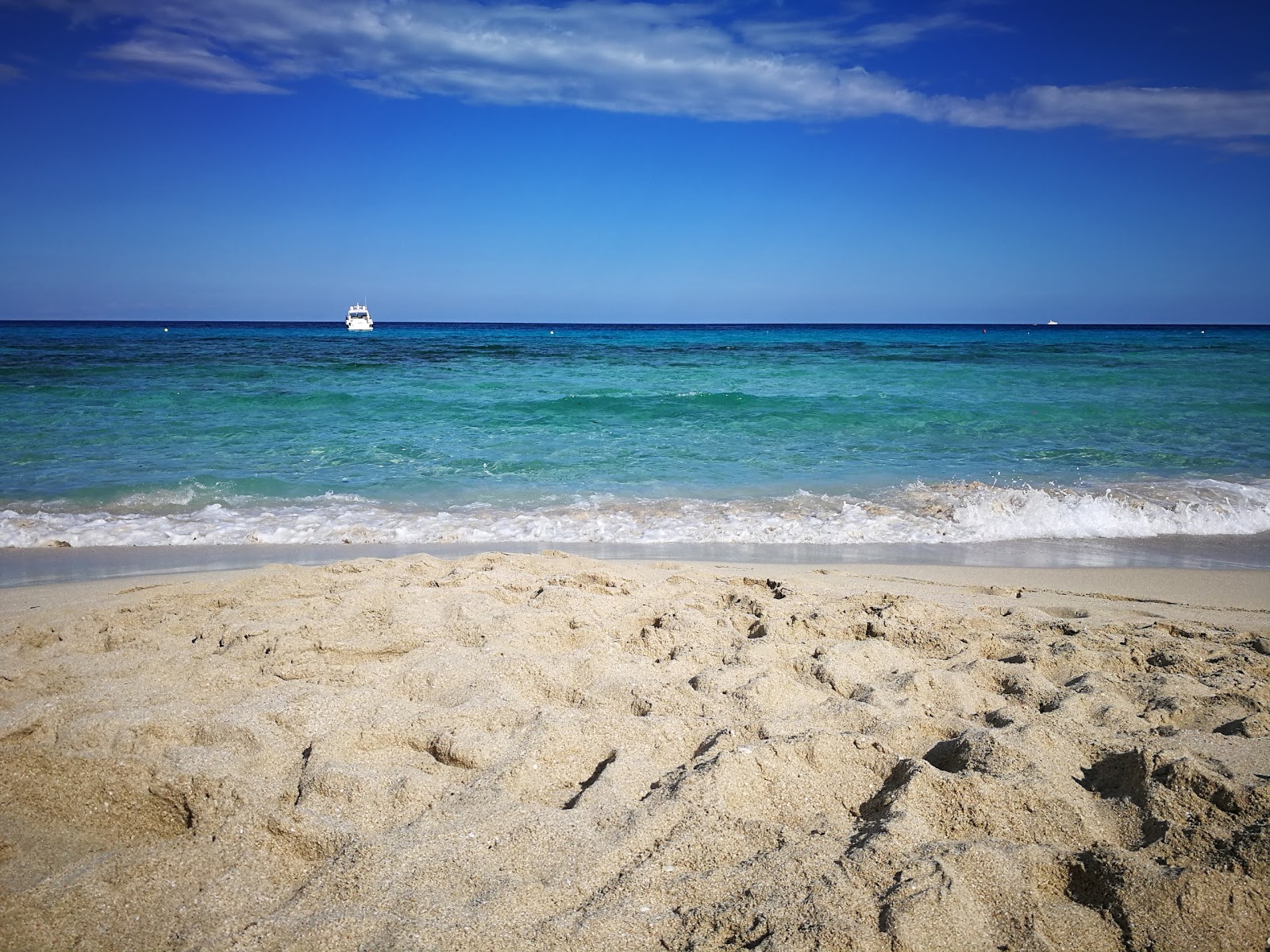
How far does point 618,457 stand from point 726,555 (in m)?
4.07

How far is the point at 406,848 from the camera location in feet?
6.72

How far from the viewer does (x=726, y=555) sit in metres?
5.93

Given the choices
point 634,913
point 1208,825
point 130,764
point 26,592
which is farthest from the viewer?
point 26,592

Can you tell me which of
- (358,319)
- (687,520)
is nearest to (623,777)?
(687,520)

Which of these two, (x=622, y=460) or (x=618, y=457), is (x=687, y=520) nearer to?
(x=622, y=460)

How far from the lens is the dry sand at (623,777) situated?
1.79 m

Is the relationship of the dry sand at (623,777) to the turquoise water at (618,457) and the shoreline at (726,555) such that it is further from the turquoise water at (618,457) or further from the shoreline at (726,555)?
the turquoise water at (618,457)

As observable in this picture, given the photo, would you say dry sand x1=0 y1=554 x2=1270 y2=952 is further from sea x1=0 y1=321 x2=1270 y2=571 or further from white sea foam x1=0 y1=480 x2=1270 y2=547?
sea x1=0 y1=321 x2=1270 y2=571

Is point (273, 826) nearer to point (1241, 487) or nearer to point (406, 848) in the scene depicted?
point (406, 848)

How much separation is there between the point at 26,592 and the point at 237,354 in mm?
25234

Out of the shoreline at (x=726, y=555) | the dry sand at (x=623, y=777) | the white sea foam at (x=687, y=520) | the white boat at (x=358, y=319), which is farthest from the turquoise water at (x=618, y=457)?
the white boat at (x=358, y=319)

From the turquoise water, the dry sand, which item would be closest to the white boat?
the turquoise water

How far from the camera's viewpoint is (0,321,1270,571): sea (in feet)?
21.7

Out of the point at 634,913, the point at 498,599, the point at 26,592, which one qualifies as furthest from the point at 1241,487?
the point at 26,592
